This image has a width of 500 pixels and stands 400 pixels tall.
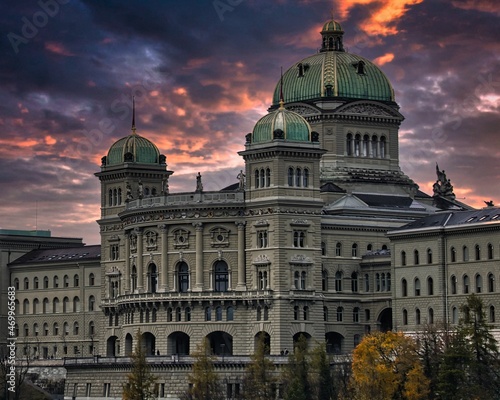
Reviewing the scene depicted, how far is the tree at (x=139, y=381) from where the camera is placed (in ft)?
622

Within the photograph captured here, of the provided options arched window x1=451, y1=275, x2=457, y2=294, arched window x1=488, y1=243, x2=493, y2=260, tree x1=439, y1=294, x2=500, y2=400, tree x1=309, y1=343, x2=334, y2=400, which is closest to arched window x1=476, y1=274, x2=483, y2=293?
arched window x1=488, y1=243, x2=493, y2=260

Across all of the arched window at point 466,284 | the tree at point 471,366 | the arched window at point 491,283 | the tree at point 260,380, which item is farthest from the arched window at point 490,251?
the tree at point 260,380

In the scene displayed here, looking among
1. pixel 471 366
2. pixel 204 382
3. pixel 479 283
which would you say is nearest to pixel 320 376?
pixel 204 382

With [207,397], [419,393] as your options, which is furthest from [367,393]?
[207,397]

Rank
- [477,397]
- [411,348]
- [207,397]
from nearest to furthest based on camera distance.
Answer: [477,397] → [411,348] → [207,397]

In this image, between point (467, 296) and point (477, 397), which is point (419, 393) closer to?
point (477, 397)

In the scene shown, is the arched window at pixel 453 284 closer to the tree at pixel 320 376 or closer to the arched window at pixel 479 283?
the arched window at pixel 479 283

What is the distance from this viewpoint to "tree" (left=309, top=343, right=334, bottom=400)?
180 metres

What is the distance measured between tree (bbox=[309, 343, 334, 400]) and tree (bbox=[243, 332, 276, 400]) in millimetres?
4558

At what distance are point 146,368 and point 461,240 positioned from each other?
35.0 metres

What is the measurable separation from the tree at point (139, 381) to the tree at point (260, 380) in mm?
10019

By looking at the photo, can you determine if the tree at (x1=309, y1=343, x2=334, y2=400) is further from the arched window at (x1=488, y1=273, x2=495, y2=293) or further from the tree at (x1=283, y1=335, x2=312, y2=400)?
the arched window at (x1=488, y1=273, x2=495, y2=293)

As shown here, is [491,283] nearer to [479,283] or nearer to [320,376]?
[479,283]

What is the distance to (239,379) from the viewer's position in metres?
198
